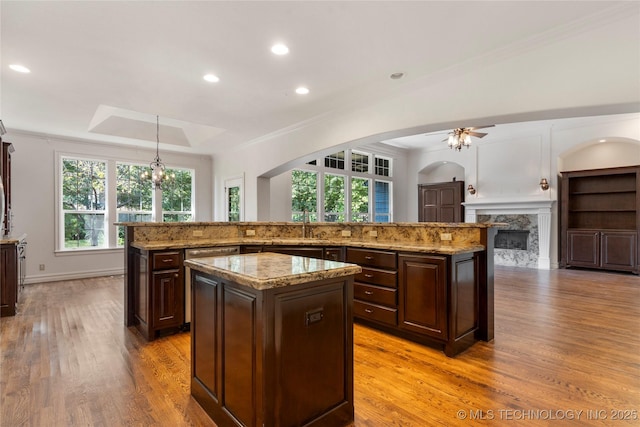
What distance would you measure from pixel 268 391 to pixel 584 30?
11.5ft

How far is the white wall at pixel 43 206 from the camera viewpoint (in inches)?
229

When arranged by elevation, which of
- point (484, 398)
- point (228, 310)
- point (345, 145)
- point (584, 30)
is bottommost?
point (484, 398)

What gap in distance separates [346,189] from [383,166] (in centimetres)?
179

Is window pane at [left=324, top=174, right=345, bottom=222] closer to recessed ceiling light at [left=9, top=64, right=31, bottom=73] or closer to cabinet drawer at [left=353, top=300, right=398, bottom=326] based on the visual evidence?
cabinet drawer at [left=353, top=300, right=398, bottom=326]

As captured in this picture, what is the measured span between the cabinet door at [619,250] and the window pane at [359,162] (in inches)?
214

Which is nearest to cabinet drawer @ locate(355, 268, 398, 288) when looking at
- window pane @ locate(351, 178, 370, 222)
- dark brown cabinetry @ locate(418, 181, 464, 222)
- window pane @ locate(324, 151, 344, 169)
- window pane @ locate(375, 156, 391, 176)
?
window pane @ locate(324, 151, 344, 169)

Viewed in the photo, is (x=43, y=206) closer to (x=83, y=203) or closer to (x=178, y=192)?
(x=83, y=203)

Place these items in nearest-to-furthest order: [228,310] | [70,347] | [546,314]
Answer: [228,310], [70,347], [546,314]

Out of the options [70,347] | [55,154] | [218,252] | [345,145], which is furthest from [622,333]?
[55,154]

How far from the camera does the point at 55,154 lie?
613 centimetres

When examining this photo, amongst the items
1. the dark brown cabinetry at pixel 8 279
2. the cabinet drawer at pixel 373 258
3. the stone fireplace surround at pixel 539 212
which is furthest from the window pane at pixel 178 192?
the stone fireplace surround at pixel 539 212

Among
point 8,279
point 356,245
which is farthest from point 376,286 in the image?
point 8,279

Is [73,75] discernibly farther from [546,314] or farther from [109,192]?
[546,314]

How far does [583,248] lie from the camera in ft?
23.1
